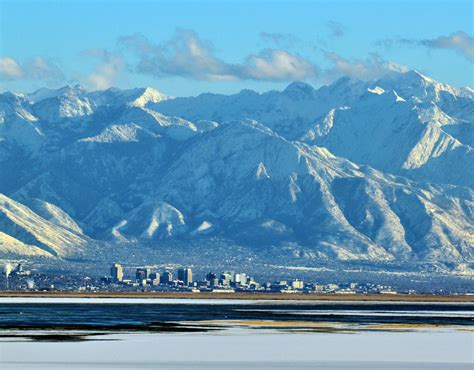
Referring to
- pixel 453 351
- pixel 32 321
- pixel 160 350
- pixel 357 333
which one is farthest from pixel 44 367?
pixel 32 321

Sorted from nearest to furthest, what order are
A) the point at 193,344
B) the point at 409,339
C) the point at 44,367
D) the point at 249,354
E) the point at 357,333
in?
the point at 44,367 < the point at 249,354 < the point at 193,344 < the point at 409,339 < the point at 357,333

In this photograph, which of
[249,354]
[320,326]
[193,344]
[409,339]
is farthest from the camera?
[320,326]

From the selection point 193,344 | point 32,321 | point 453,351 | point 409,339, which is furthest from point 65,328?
point 453,351

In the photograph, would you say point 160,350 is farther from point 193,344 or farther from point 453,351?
point 453,351

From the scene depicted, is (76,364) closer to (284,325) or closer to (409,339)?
(409,339)

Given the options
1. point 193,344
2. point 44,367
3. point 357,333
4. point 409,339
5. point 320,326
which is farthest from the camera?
point 320,326

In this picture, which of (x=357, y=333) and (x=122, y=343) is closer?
(x=122, y=343)

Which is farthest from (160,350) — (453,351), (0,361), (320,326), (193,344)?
(320,326)

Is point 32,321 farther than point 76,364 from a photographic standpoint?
Yes
